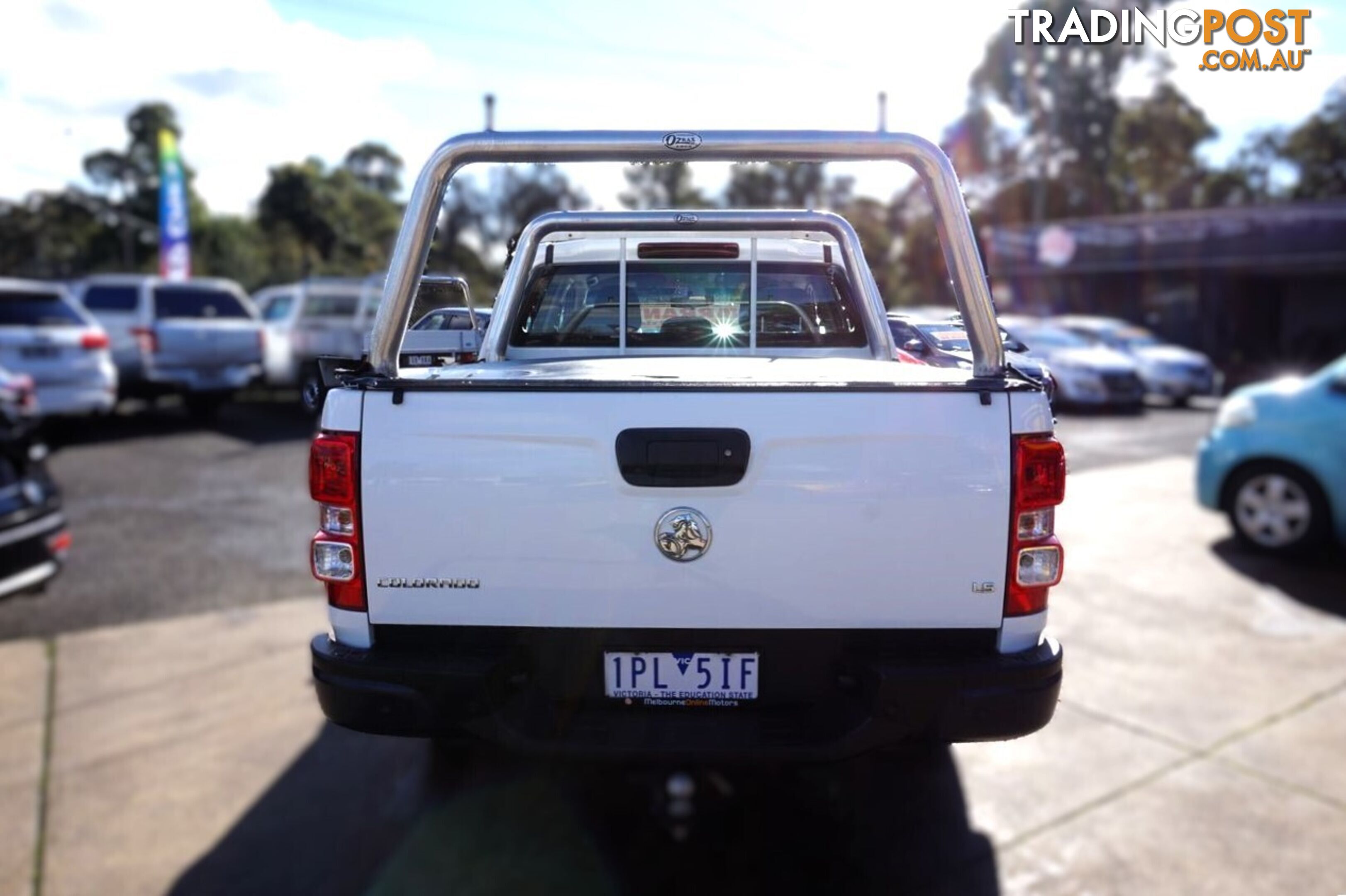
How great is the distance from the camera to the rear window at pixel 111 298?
1392 cm

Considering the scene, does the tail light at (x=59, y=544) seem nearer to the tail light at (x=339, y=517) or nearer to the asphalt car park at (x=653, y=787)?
the asphalt car park at (x=653, y=787)

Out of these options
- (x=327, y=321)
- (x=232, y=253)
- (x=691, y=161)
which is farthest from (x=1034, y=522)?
(x=232, y=253)

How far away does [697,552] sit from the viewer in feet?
8.12

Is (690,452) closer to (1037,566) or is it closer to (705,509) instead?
(705,509)

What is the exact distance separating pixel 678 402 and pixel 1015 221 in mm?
37812

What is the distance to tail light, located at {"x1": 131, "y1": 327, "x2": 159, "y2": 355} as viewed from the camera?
13.6m

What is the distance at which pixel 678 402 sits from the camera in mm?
2449

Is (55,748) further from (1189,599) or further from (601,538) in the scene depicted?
(1189,599)

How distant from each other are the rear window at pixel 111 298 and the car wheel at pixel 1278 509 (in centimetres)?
1322

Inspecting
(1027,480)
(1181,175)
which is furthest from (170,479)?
(1181,175)

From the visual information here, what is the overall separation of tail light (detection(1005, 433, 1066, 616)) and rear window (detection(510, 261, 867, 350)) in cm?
152

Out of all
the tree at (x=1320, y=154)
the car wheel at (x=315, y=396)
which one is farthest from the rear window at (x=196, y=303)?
the tree at (x=1320, y=154)

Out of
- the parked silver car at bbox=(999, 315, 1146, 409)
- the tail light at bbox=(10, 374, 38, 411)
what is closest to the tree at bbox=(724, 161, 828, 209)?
the parked silver car at bbox=(999, 315, 1146, 409)

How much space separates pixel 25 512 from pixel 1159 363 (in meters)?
17.9
